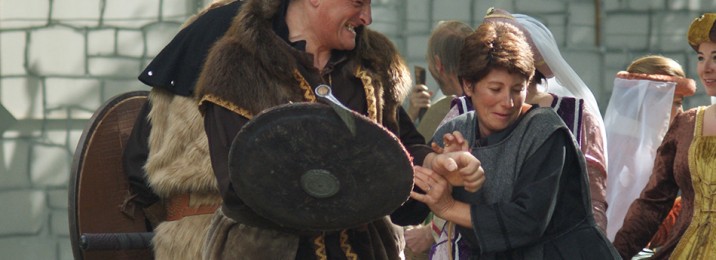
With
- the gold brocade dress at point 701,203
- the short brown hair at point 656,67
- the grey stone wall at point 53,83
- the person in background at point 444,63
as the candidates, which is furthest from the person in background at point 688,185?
the grey stone wall at point 53,83

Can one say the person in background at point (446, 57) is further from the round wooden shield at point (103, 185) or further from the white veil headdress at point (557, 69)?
the round wooden shield at point (103, 185)

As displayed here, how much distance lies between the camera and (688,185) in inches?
247

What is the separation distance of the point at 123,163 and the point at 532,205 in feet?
5.71

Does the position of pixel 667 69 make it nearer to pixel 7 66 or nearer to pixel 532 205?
pixel 532 205

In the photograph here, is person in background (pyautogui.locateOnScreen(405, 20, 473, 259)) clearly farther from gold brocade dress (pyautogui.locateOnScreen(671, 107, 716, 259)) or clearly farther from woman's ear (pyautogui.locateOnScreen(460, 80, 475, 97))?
woman's ear (pyautogui.locateOnScreen(460, 80, 475, 97))

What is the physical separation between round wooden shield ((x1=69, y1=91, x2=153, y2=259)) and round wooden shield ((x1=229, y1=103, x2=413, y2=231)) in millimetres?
Result: 1474

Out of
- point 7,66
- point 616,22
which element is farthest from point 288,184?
point 616,22

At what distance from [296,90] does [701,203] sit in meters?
2.02

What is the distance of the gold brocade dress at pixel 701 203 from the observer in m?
6.12

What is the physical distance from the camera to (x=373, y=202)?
447 centimetres

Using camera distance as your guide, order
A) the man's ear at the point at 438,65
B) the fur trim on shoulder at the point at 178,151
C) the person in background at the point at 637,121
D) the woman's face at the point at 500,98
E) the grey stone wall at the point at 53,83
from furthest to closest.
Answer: the grey stone wall at the point at 53,83 → the person in background at the point at 637,121 → the man's ear at the point at 438,65 → the fur trim on shoulder at the point at 178,151 → the woman's face at the point at 500,98

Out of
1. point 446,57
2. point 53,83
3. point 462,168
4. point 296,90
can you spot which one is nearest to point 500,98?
point 462,168

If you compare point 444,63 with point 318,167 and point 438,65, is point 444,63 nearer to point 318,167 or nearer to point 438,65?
point 438,65

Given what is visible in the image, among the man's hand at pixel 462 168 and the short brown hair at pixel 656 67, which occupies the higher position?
the man's hand at pixel 462 168
